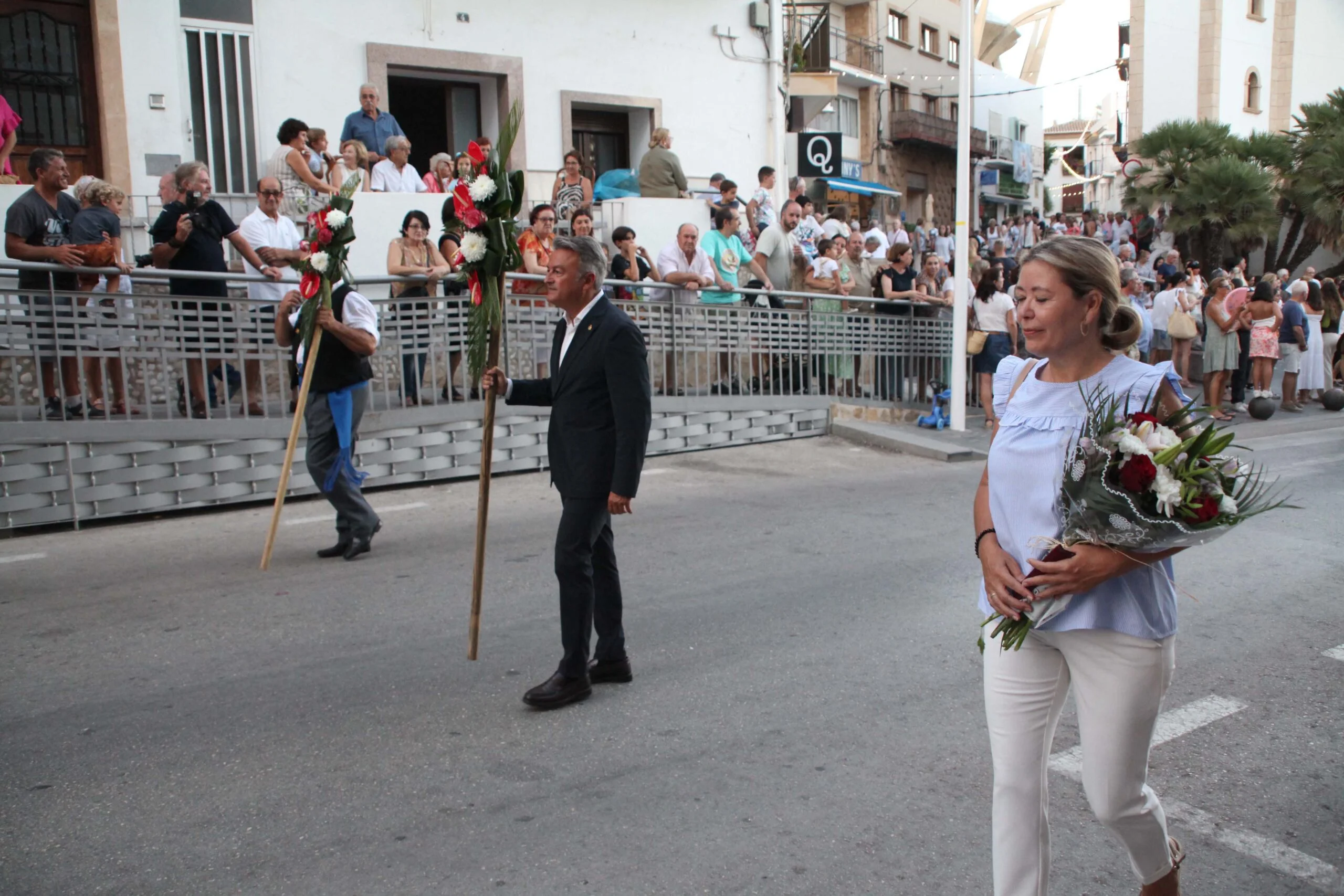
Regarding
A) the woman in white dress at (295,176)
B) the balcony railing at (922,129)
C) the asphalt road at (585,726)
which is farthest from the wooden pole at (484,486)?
the balcony railing at (922,129)

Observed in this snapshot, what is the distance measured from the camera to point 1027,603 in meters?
2.83

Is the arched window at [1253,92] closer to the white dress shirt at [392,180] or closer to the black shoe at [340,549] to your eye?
the white dress shirt at [392,180]

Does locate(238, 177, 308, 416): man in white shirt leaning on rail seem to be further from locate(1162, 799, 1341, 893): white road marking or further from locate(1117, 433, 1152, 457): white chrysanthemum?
locate(1117, 433, 1152, 457): white chrysanthemum

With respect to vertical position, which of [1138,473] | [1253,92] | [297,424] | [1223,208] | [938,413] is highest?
[1253,92]

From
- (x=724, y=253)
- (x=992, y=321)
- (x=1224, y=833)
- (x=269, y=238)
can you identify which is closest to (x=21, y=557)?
(x=269, y=238)

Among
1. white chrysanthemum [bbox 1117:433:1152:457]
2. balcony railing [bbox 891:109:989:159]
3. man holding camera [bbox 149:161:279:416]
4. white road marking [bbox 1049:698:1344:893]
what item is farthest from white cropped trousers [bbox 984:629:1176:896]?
balcony railing [bbox 891:109:989:159]

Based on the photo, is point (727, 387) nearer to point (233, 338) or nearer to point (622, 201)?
point (622, 201)

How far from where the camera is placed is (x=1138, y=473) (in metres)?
2.56

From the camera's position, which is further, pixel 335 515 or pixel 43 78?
pixel 43 78

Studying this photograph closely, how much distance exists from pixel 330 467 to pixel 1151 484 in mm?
6057

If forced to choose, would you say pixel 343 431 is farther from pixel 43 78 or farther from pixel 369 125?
pixel 43 78

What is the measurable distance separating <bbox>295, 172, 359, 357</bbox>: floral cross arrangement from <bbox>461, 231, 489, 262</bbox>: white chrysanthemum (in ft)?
7.87

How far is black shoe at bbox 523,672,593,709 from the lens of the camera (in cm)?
493

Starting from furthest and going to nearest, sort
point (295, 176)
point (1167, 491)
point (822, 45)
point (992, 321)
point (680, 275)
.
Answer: point (822, 45) → point (992, 321) → point (295, 176) → point (680, 275) → point (1167, 491)
